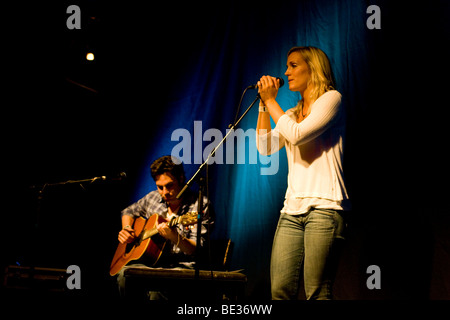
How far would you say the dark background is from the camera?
8.57ft

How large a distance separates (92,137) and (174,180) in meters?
1.68

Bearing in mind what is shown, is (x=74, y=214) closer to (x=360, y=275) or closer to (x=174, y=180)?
(x=174, y=180)

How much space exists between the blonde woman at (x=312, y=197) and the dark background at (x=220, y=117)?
2.59ft

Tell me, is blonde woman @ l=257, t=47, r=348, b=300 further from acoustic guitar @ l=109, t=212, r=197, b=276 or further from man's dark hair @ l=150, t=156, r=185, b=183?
man's dark hair @ l=150, t=156, r=185, b=183

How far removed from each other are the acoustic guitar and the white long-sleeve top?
3.54 feet

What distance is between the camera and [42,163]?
14.6ft

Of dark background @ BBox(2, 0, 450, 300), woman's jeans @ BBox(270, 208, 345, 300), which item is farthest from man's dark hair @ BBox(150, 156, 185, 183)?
woman's jeans @ BBox(270, 208, 345, 300)

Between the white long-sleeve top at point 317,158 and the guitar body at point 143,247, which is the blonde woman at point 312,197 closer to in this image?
the white long-sleeve top at point 317,158

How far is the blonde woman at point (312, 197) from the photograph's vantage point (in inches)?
73.1

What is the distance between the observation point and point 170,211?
336 cm

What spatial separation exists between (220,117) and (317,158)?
1648 millimetres

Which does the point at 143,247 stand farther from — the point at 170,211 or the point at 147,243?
the point at 170,211

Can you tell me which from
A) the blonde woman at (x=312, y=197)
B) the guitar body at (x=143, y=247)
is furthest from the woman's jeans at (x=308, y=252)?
the guitar body at (x=143, y=247)
